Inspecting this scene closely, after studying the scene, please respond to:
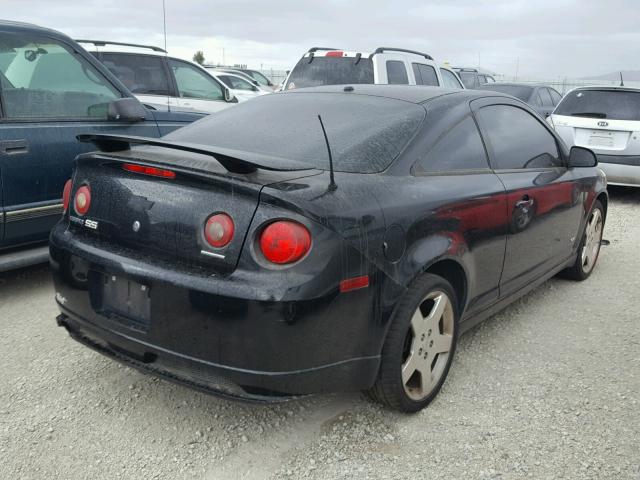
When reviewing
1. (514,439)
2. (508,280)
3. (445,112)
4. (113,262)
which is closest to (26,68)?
(113,262)

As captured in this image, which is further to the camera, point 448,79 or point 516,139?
point 448,79

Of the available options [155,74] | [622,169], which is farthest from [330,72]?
[622,169]

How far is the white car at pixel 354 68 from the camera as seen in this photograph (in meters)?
9.29

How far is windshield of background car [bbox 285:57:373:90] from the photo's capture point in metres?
9.30

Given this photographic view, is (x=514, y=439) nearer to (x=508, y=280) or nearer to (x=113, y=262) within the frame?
(x=508, y=280)

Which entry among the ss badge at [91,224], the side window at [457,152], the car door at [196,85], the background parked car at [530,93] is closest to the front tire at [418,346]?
the side window at [457,152]

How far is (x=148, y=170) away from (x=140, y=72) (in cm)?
591

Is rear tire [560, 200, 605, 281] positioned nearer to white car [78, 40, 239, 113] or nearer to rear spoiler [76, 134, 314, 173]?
rear spoiler [76, 134, 314, 173]

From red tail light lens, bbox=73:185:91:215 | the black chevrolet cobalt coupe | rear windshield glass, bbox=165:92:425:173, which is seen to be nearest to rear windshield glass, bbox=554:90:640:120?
the black chevrolet cobalt coupe

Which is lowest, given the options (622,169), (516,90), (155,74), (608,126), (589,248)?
(589,248)

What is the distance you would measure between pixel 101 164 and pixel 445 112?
172cm

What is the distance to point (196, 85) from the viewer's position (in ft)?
28.7

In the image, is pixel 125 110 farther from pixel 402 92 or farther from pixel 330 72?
pixel 330 72

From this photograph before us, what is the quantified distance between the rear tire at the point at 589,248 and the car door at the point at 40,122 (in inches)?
144
